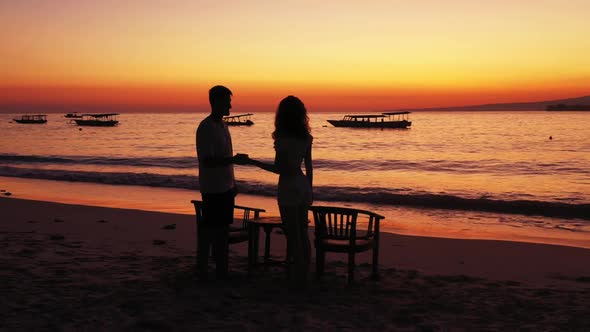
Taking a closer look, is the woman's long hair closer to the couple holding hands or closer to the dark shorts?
the couple holding hands

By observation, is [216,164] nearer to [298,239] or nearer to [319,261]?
[298,239]

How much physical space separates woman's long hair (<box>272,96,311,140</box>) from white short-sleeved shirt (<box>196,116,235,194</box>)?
1.79 ft

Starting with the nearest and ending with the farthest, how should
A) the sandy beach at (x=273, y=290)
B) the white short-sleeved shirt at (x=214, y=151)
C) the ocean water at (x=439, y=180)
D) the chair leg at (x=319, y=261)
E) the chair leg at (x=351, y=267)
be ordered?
the sandy beach at (x=273, y=290) → the white short-sleeved shirt at (x=214, y=151) → the chair leg at (x=351, y=267) → the chair leg at (x=319, y=261) → the ocean water at (x=439, y=180)

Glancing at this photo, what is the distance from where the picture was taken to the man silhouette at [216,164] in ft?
17.2

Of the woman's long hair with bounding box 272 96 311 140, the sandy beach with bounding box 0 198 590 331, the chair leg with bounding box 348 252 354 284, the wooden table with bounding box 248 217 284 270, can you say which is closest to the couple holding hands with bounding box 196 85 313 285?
the woman's long hair with bounding box 272 96 311 140

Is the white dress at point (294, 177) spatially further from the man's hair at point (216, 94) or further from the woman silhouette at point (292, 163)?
the man's hair at point (216, 94)

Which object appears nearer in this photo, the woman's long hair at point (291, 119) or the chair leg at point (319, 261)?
the woman's long hair at point (291, 119)

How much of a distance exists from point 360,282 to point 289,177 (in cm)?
176

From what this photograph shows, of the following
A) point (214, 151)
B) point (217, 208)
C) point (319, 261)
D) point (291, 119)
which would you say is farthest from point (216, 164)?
point (319, 261)

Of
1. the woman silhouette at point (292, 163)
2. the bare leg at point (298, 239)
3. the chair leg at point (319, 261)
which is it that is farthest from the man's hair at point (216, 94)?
the chair leg at point (319, 261)

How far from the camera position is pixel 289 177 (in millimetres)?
5195

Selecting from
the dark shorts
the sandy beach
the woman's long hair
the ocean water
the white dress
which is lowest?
the ocean water

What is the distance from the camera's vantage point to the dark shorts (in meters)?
5.47

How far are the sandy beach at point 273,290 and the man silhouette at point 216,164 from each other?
745 mm
